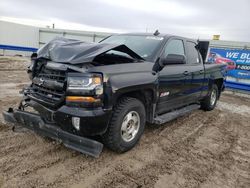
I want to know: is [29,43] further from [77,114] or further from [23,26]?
[77,114]

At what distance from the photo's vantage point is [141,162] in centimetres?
376

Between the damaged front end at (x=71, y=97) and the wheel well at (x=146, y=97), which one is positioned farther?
the wheel well at (x=146, y=97)

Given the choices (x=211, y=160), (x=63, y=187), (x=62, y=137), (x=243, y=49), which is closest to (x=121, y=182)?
(x=63, y=187)

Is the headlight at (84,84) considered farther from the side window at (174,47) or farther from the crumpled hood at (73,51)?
the side window at (174,47)

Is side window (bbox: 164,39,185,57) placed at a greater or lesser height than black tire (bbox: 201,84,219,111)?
greater

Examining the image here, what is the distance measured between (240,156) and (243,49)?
27.6ft

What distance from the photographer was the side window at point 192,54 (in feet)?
19.1

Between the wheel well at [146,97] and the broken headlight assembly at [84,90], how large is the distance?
29.4 inches

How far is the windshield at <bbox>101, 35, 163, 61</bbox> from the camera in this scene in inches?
182

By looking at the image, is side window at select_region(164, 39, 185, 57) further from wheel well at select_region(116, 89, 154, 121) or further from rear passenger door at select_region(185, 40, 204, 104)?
wheel well at select_region(116, 89, 154, 121)

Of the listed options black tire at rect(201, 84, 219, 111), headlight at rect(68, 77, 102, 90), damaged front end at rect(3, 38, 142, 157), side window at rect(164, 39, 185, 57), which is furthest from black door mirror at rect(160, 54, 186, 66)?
black tire at rect(201, 84, 219, 111)

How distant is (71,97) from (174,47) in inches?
108

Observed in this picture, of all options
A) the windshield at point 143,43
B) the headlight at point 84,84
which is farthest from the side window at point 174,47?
the headlight at point 84,84

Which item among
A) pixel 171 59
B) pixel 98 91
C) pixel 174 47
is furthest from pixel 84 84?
pixel 174 47
